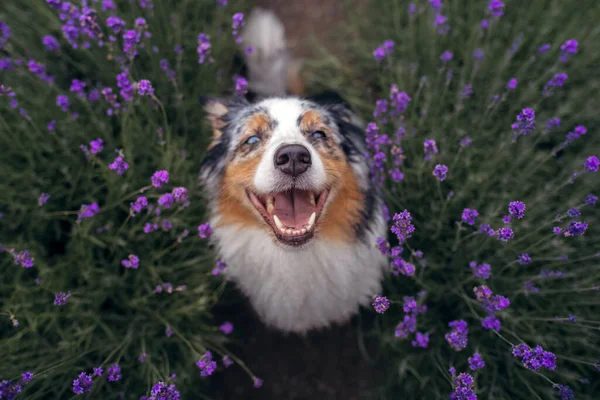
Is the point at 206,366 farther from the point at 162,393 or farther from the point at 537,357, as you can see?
the point at 537,357

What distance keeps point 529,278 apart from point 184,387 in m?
1.97

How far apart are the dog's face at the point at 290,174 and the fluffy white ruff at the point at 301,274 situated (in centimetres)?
9

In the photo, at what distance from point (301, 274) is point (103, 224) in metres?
1.19

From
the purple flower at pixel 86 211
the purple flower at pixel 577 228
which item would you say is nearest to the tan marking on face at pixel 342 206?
the purple flower at pixel 577 228

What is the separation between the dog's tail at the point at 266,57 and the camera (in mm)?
3105

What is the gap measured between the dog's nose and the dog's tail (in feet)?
4.62

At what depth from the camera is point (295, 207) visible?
1.94 meters

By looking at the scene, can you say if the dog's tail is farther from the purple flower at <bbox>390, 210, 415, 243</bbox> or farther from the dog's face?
the purple flower at <bbox>390, 210, 415, 243</bbox>

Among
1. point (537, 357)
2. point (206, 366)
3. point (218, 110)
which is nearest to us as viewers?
point (537, 357)

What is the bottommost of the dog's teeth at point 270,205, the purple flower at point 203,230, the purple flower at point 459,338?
the purple flower at point 459,338

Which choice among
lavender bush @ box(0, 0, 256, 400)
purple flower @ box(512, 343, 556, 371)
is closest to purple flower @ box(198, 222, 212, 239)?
lavender bush @ box(0, 0, 256, 400)

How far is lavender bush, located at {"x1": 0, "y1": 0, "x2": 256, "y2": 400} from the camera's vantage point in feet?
6.38

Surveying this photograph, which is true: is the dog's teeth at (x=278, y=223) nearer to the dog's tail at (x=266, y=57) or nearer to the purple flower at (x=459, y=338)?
the purple flower at (x=459, y=338)

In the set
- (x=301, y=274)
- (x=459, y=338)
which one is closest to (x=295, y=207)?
(x=301, y=274)
